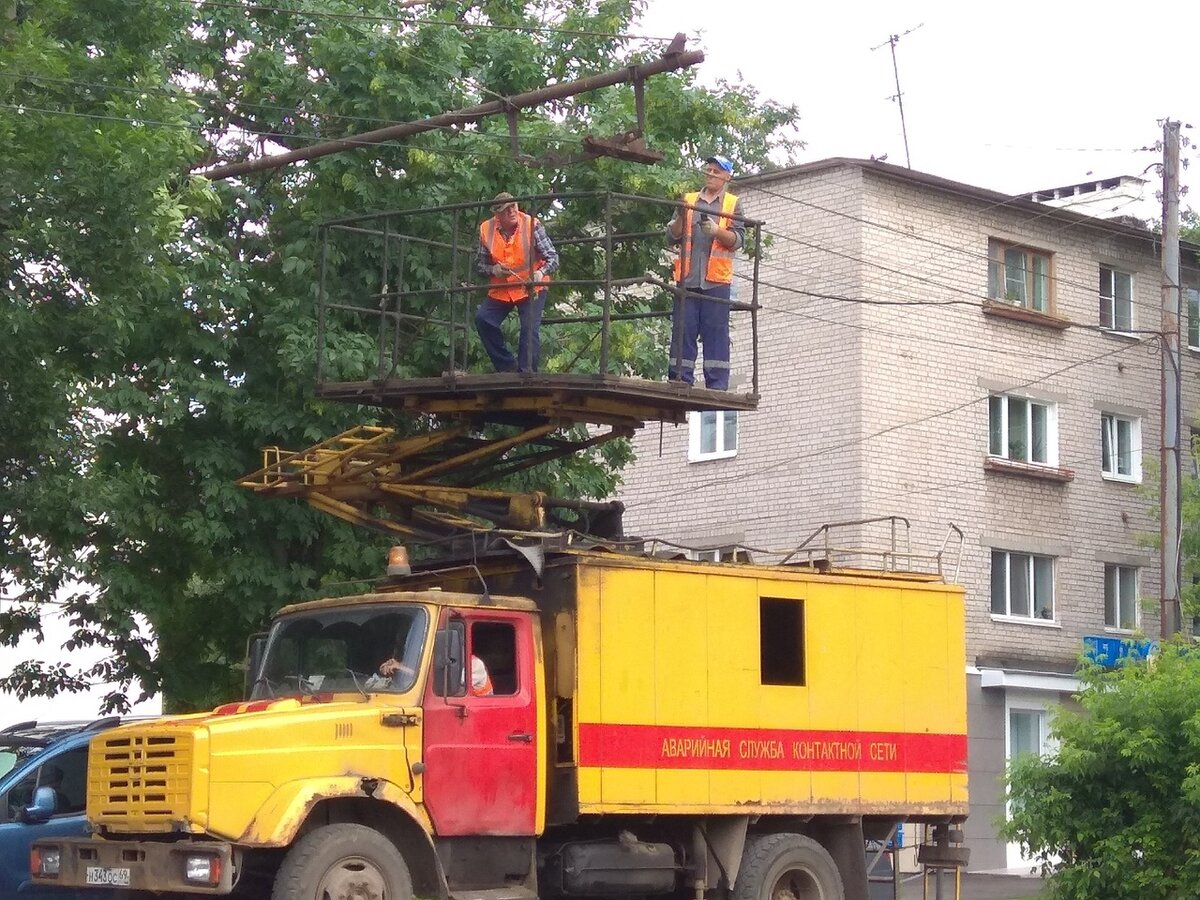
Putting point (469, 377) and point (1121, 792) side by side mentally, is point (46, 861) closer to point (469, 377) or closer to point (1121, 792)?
point (469, 377)

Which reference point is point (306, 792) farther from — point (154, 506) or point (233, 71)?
point (233, 71)

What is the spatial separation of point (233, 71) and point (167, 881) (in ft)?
30.5

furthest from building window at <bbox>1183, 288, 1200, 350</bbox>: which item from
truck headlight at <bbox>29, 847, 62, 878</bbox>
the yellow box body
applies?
truck headlight at <bbox>29, 847, 62, 878</bbox>

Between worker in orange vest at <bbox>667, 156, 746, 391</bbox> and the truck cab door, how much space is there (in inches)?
98.1

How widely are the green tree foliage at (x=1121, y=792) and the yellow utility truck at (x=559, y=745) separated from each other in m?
2.31

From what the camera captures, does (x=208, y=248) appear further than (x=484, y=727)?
Yes

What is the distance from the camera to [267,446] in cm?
1609

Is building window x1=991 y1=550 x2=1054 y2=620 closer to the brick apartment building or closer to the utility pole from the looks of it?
the brick apartment building

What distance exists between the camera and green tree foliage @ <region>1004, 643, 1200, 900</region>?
52.3 feet

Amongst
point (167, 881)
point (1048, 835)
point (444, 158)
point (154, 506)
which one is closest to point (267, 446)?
point (154, 506)

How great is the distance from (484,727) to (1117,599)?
824 inches

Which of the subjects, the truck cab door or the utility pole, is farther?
the utility pole

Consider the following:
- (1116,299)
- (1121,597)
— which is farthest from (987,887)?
(1116,299)

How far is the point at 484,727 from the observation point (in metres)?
12.3
